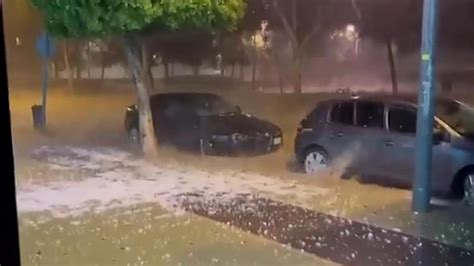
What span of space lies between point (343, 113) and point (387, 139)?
9cm

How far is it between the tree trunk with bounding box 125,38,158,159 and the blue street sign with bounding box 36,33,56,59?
0.12 metres

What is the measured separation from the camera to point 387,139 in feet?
3.76

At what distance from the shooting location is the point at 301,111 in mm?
1160

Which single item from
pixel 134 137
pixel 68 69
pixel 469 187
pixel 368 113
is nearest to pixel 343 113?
pixel 368 113

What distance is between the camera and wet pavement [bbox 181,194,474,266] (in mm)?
1149

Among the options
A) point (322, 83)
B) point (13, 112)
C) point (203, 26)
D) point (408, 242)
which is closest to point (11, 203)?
point (13, 112)

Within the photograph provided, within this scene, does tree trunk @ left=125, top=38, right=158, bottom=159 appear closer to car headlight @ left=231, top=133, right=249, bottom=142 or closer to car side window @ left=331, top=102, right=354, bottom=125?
car headlight @ left=231, top=133, right=249, bottom=142

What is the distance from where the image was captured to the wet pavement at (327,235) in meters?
1.15

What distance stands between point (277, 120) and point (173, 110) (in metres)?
0.18

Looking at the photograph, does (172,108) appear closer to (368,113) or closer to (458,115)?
(368,113)

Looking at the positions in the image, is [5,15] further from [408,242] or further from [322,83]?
[408,242]

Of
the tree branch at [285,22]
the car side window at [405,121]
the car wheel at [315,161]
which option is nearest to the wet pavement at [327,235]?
the car wheel at [315,161]

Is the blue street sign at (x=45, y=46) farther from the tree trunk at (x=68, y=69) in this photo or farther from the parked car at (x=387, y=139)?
the parked car at (x=387, y=139)

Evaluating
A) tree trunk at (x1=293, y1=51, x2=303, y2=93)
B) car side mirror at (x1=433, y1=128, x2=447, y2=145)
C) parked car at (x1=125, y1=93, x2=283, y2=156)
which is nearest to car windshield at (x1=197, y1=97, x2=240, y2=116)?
parked car at (x1=125, y1=93, x2=283, y2=156)
